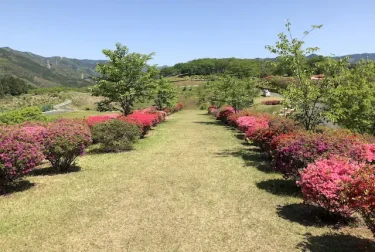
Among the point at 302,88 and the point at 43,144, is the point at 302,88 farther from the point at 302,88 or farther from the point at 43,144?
the point at 43,144

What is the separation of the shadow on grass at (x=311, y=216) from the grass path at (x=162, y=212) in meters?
0.05

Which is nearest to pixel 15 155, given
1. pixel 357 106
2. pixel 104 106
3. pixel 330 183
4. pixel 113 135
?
pixel 113 135

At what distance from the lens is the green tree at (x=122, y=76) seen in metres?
22.9

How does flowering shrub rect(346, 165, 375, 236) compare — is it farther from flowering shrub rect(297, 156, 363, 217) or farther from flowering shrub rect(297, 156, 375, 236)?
flowering shrub rect(297, 156, 363, 217)

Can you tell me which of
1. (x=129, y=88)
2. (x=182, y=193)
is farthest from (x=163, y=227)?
(x=129, y=88)

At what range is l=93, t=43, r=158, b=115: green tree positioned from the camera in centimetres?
2288

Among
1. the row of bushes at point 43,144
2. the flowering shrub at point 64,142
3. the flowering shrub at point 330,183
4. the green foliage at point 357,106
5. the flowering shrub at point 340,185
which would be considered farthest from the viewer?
the green foliage at point 357,106

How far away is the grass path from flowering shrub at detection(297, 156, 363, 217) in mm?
A: 624

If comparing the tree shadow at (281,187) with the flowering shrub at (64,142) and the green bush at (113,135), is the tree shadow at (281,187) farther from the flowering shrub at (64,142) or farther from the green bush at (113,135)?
the green bush at (113,135)

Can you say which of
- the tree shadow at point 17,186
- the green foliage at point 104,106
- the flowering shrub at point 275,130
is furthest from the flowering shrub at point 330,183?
the green foliage at point 104,106

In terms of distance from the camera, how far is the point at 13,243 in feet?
20.4

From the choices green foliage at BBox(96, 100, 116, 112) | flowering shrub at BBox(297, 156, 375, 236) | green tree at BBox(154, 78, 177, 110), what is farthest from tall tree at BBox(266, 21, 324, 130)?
green tree at BBox(154, 78, 177, 110)

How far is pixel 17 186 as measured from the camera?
10.0m

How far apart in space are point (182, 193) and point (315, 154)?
13.5ft
